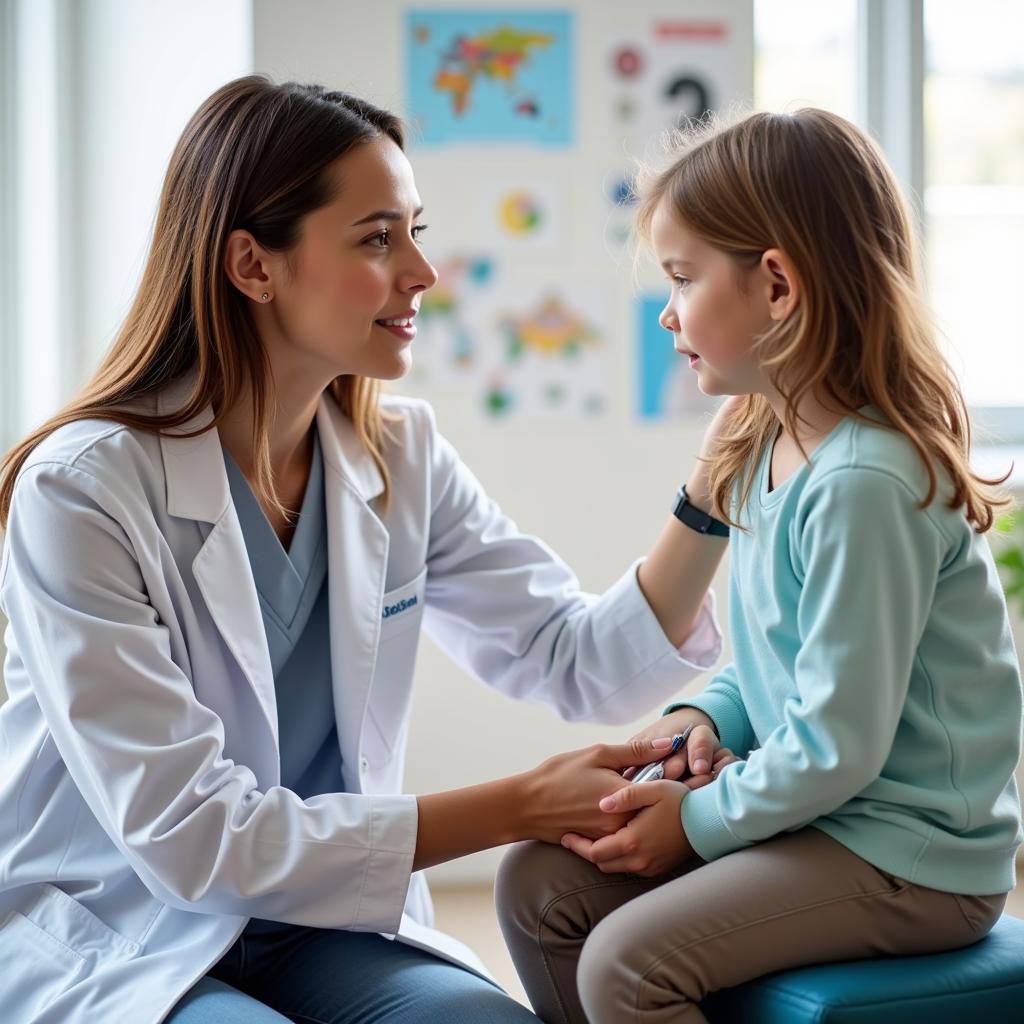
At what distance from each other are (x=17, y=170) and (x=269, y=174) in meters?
1.52

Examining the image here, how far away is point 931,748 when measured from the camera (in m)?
1.17

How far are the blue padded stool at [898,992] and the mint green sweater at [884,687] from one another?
66 millimetres

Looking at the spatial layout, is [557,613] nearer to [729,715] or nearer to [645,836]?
[729,715]

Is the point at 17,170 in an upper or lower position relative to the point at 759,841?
upper

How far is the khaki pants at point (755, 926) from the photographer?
44.7 inches

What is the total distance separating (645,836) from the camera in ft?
4.10

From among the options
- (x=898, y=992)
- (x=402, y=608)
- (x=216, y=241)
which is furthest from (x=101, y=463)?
(x=898, y=992)

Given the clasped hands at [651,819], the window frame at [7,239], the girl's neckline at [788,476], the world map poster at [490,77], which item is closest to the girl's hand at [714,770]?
the clasped hands at [651,819]

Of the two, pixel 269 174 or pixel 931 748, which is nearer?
pixel 931 748

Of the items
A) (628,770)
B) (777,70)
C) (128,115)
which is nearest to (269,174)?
(628,770)

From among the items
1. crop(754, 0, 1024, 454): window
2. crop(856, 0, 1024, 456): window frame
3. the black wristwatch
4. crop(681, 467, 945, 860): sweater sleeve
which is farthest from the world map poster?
crop(681, 467, 945, 860): sweater sleeve

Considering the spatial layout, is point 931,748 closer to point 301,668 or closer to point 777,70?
point 301,668

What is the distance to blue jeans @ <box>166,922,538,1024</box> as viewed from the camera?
127 cm

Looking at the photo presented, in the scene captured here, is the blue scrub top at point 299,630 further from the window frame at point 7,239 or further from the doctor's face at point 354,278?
the window frame at point 7,239
